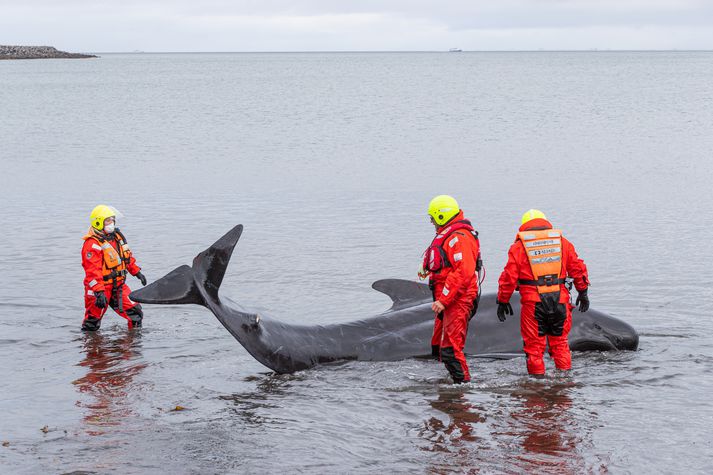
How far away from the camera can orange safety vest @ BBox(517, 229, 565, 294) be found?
11.2 metres

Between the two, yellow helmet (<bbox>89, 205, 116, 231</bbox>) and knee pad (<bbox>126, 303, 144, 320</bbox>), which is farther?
knee pad (<bbox>126, 303, 144, 320</bbox>)

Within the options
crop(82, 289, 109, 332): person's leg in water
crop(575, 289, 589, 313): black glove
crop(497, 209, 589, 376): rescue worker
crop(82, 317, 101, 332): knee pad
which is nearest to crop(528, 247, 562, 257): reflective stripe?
crop(497, 209, 589, 376): rescue worker

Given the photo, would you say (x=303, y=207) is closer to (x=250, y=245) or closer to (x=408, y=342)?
(x=250, y=245)

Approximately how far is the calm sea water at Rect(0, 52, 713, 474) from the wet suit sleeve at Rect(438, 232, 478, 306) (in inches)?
53.2

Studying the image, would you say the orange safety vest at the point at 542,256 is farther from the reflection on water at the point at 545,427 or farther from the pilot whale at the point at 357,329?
the pilot whale at the point at 357,329

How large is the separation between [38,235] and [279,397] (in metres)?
13.2

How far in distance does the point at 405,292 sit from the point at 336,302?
3.24m

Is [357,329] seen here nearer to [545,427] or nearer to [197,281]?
[197,281]

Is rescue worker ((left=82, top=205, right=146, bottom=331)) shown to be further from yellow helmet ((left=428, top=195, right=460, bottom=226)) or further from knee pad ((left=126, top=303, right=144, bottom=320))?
yellow helmet ((left=428, top=195, right=460, bottom=226))

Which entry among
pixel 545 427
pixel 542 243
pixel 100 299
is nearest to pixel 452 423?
pixel 545 427

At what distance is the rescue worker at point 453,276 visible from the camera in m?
11.0

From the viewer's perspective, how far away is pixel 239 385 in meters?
11.7

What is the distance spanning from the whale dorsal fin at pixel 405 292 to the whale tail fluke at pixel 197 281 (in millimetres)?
2805

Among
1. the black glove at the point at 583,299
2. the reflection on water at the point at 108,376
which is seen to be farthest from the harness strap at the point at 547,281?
the reflection on water at the point at 108,376
